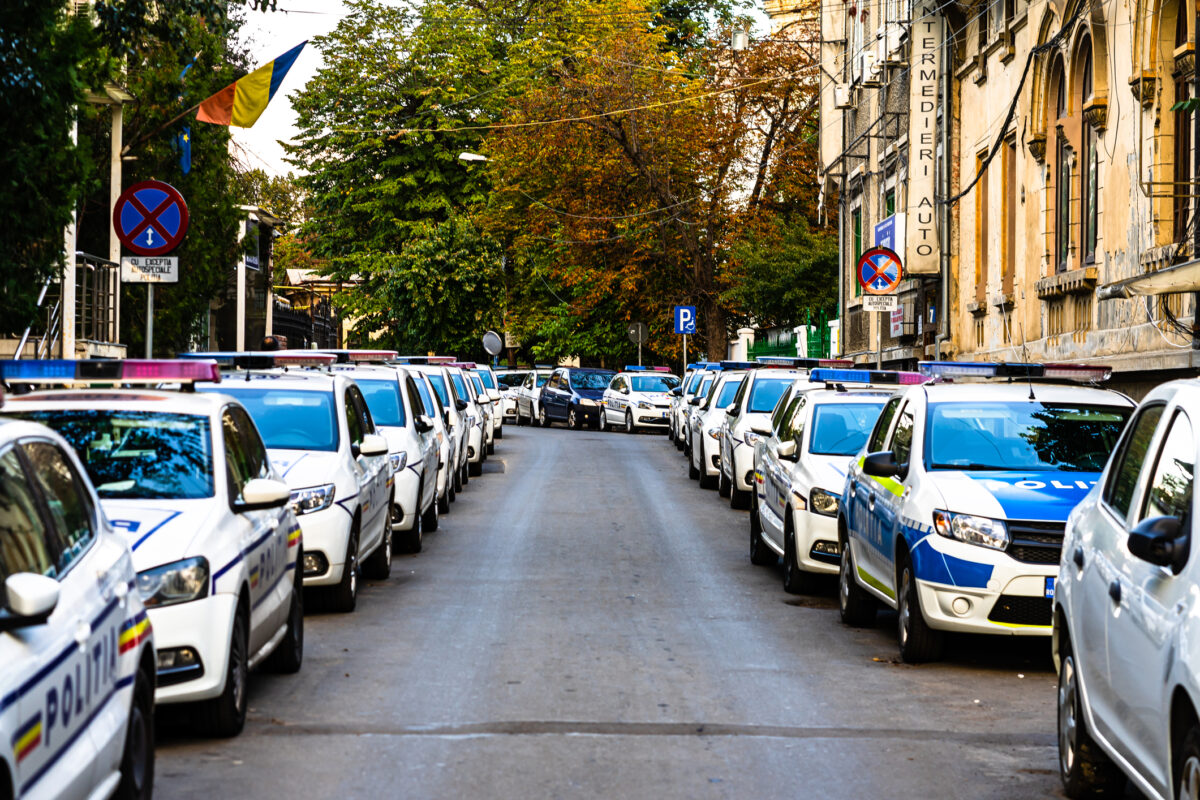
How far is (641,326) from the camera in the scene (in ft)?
150

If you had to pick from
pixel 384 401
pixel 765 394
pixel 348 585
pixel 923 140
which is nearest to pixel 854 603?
pixel 348 585

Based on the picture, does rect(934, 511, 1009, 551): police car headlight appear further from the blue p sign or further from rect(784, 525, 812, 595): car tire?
the blue p sign

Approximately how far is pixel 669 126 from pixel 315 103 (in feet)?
51.6

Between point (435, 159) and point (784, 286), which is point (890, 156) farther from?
point (435, 159)

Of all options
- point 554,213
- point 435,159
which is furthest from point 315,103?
point 554,213

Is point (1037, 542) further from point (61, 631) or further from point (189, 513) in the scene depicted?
point (61, 631)

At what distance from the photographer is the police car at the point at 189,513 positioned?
7020 mm

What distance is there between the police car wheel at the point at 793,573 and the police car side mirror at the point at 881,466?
271 cm

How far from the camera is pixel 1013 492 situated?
9.59 meters

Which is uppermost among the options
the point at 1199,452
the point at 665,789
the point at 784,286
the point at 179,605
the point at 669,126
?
the point at 669,126

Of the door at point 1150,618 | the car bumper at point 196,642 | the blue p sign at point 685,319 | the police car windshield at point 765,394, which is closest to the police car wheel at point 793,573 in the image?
the car bumper at point 196,642

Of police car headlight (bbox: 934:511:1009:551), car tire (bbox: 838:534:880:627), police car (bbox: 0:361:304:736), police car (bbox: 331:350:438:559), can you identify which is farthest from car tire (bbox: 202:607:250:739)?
police car (bbox: 331:350:438:559)

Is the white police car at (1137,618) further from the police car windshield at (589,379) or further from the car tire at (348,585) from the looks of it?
the police car windshield at (589,379)

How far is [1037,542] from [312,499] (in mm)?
4785
